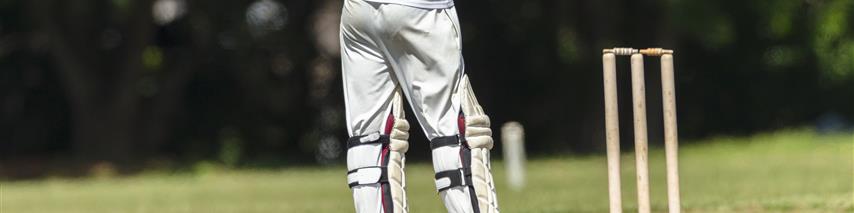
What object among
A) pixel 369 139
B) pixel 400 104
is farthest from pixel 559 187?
pixel 369 139

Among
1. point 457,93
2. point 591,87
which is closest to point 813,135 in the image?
point 591,87

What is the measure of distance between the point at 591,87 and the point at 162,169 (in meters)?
6.52

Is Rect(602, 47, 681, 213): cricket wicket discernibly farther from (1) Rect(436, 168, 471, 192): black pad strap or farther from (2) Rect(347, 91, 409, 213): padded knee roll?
(2) Rect(347, 91, 409, 213): padded knee roll

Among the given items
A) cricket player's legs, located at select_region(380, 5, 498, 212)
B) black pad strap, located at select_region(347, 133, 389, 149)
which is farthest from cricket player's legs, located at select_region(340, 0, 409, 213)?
cricket player's legs, located at select_region(380, 5, 498, 212)

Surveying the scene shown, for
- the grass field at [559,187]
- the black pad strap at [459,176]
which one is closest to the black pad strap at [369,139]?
the black pad strap at [459,176]

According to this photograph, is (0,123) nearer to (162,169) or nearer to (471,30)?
(162,169)

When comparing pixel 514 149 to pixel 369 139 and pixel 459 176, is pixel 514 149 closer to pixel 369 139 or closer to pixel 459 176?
pixel 369 139

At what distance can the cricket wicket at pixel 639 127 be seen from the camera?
5.88 metres

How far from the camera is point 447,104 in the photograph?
6246 mm

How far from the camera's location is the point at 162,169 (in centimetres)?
2491

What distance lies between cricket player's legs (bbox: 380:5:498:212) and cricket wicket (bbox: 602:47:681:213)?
465mm

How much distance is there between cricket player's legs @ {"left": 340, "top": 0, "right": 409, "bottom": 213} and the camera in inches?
250

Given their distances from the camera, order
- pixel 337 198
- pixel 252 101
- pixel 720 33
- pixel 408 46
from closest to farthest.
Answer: pixel 408 46 < pixel 337 198 < pixel 720 33 < pixel 252 101

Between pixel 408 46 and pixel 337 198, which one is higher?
pixel 408 46
